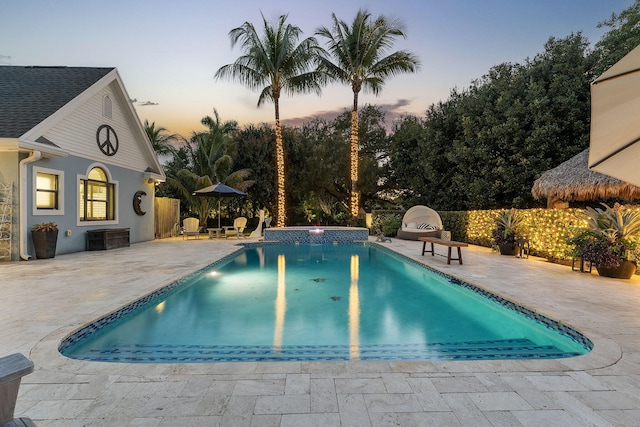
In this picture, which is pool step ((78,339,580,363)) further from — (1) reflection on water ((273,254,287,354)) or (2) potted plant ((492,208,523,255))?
(2) potted plant ((492,208,523,255))

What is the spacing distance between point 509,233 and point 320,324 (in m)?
7.94

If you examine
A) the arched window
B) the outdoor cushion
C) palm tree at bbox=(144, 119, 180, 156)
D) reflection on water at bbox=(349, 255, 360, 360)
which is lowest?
reflection on water at bbox=(349, 255, 360, 360)

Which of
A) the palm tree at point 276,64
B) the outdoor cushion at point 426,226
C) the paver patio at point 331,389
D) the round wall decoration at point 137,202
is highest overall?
the palm tree at point 276,64

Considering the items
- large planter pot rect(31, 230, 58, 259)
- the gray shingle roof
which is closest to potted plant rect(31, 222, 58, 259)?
large planter pot rect(31, 230, 58, 259)

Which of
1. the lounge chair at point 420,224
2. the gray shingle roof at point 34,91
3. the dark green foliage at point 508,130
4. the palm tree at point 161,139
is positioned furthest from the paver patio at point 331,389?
the palm tree at point 161,139

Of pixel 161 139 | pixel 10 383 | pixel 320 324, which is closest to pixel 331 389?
pixel 10 383

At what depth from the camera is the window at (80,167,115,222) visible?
36.5ft

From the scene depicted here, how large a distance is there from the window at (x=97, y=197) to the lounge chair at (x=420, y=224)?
1198 cm

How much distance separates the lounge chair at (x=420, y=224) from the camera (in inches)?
588

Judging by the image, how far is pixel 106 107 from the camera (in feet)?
39.1

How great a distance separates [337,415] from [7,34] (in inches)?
737

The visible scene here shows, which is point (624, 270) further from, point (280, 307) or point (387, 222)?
point (387, 222)

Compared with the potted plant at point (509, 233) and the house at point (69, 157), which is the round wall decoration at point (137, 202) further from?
the potted plant at point (509, 233)

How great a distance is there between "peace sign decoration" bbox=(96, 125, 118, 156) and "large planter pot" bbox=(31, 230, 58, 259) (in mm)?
3814
